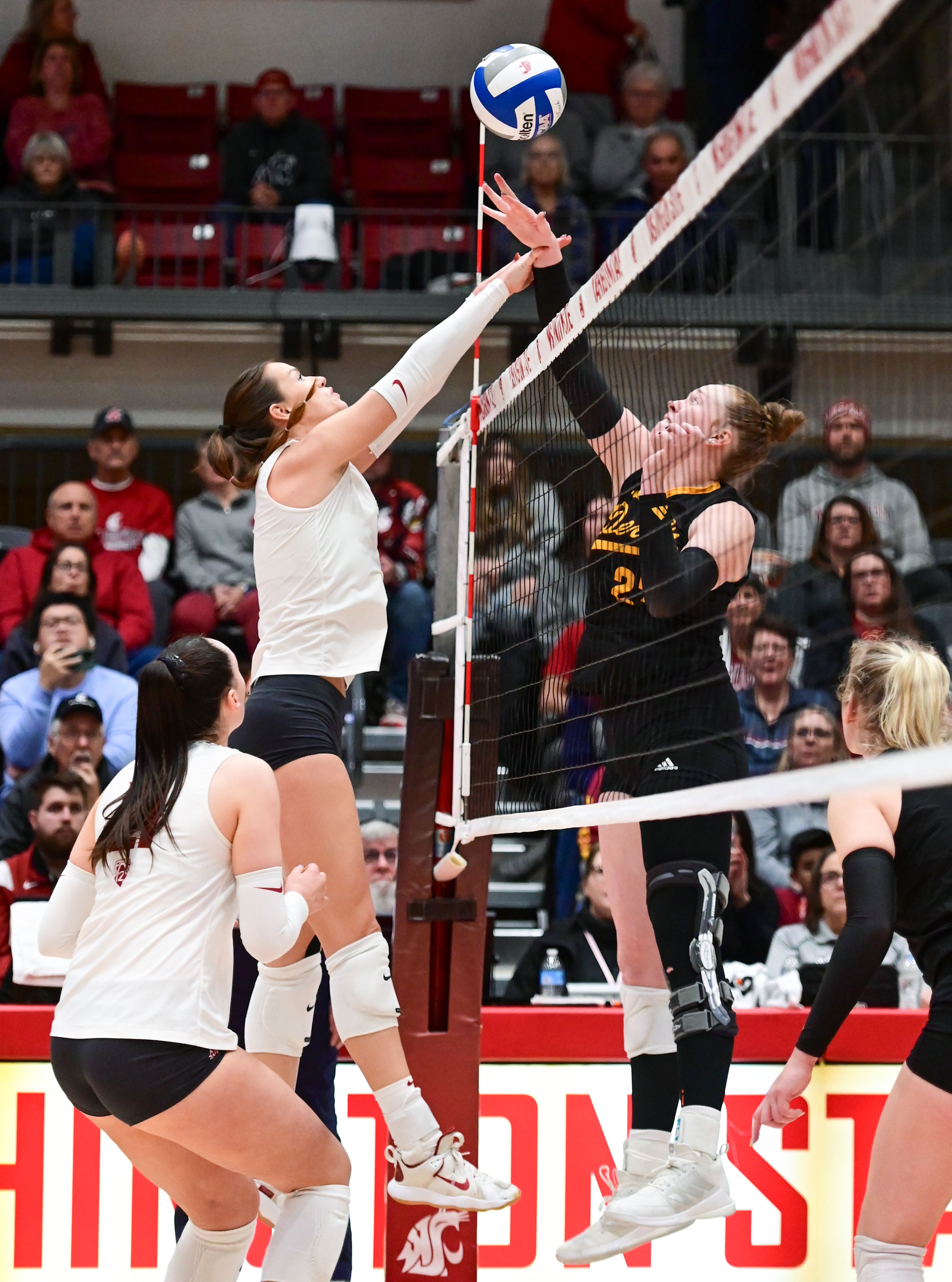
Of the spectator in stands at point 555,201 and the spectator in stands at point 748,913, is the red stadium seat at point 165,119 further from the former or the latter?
the spectator in stands at point 748,913

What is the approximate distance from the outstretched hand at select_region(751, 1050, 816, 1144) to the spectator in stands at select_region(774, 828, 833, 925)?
288 cm

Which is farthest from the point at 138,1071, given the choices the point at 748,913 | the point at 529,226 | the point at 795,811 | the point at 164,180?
the point at 164,180

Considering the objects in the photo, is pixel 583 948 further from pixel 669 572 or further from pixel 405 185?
pixel 405 185

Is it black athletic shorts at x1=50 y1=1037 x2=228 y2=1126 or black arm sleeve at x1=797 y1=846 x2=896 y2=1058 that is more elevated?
black arm sleeve at x1=797 y1=846 x2=896 y2=1058

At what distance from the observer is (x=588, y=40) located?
11.4 metres

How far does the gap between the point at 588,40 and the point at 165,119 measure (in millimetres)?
3332

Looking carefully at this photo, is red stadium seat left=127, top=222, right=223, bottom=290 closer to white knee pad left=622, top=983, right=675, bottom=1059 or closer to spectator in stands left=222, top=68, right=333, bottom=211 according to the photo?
spectator in stands left=222, top=68, right=333, bottom=211

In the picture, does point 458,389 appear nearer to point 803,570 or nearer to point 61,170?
point 61,170

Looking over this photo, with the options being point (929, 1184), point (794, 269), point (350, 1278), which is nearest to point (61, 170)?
point (794, 269)

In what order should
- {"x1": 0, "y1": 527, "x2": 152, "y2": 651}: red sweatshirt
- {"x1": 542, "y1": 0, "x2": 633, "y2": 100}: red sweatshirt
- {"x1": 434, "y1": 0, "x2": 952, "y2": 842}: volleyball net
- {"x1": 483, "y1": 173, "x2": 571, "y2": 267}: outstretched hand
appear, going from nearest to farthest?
1. {"x1": 434, "y1": 0, "x2": 952, "y2": 842}: volleyball net
2. {"x1": 483, "y1": 173, "x2": 571, "y2": 267}: outstretched hand
3. {"x1": 0, "y1": 527, "x2": 152, "y2": 651}: red sweatshirt
4. {"x1": 542, "y1": 0, "x2": 633, "y2": 100}: red sweatshirt

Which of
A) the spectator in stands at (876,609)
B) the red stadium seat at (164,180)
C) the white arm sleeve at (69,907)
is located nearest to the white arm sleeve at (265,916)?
the white arm sleeve at (69,907)

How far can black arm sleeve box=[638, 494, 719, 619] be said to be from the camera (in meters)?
3.18

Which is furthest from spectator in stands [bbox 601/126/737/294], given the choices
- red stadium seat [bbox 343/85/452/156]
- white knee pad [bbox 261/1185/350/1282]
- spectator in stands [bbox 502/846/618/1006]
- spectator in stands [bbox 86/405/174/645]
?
white knee pad [bbox 261/1185/350/1282]

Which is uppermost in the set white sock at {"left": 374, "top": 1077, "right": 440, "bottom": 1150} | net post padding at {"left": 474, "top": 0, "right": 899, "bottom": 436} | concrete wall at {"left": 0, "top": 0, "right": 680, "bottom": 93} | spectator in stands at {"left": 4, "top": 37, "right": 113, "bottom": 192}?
concrete wall at {"left": 0, "top": 0, "right": 680, "bottom": 93}
